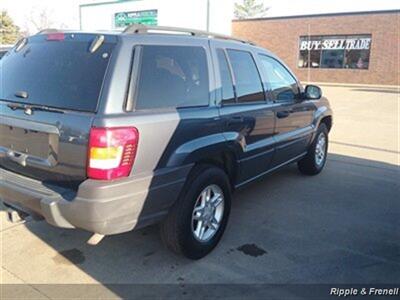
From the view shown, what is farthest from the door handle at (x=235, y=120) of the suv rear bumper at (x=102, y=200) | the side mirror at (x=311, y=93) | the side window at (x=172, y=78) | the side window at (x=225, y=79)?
the side mirror at (x=311, y=93)

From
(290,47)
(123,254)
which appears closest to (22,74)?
(123,254)

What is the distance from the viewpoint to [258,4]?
7288cm

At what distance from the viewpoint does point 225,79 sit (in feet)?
12.5

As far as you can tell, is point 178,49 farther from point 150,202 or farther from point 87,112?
point 150,202

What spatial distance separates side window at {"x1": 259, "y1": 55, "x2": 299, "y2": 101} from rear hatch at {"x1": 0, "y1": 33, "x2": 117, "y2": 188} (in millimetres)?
2199

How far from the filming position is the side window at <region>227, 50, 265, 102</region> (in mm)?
3983

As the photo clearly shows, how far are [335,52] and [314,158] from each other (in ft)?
82.1

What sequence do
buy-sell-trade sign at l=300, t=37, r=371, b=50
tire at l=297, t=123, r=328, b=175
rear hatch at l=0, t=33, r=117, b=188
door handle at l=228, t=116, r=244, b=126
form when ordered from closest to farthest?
rear hatch at l=0, t=33, r=117, b=188 < door handle at l=228, t=116, r=244, b=126 < tire at l=297, t=123, r=328, b=175 < buy-sell-trade sign at l=300, t=37, r=371, b=50

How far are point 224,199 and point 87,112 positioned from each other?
5.30 feet

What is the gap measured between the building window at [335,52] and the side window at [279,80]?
25.1 meters

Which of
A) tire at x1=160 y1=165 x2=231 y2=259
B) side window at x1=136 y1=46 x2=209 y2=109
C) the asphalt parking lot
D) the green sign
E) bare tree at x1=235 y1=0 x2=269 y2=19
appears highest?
bare tree at x1=235 y1=0 x2=269 y2=19

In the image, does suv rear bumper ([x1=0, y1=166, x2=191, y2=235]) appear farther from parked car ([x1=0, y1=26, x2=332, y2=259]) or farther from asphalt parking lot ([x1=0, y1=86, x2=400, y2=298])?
asphalt parking lot ([x1=0, y1=86, x2=400, y2=298])

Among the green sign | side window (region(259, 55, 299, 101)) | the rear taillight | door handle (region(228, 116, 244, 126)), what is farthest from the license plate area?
the green sign

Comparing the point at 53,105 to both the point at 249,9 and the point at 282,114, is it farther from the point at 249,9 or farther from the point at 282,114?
the point at 249,9
